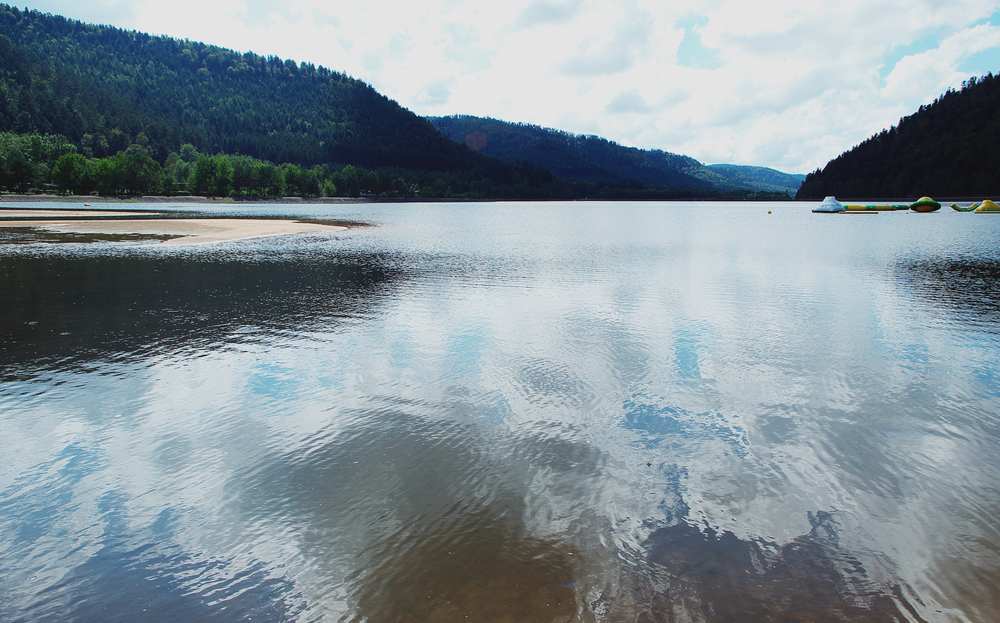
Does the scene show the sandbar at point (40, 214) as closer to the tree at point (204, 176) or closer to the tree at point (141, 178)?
the tree at point (141, 178)

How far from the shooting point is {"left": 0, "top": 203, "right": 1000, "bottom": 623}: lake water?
561 centimetres

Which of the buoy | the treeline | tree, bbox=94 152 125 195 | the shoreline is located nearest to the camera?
the shoreline

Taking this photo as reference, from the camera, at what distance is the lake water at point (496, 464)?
561 cm

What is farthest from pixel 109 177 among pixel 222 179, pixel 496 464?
pixel 496 464

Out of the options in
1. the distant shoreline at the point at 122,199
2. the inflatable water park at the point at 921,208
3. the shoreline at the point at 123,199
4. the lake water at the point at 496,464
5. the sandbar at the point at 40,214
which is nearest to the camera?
the lake water at the point at 496,464

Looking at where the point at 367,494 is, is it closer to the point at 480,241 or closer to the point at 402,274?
the point at 402,274

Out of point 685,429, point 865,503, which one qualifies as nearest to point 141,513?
point 685,429

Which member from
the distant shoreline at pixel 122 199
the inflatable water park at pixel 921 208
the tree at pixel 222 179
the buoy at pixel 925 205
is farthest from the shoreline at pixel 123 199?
the buoy at pixel 925 205

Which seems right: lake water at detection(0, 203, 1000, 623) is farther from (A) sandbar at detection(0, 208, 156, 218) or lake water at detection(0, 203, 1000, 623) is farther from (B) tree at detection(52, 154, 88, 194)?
(B) tree at detection(52, 154, 88, 194)

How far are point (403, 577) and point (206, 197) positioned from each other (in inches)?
7256

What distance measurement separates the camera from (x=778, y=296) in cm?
2292

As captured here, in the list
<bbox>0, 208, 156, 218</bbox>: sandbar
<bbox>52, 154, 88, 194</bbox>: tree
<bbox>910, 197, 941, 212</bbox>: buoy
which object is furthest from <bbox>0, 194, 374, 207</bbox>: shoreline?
<bbox>910, 197, 941, 212</bbox>: buoy

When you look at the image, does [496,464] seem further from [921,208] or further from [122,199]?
[921,208]

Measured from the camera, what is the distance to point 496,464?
27.3 ft
